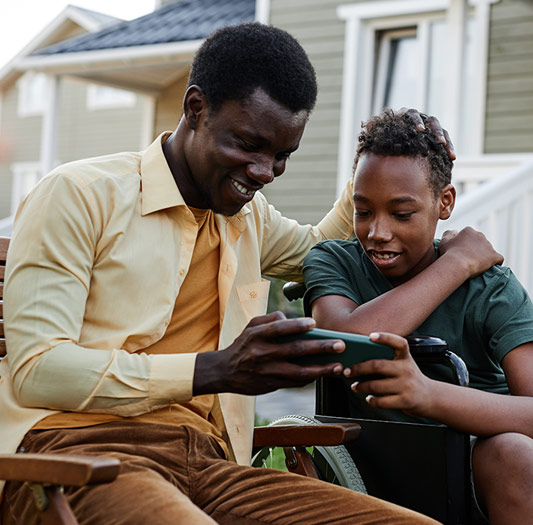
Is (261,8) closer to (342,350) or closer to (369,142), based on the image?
(369,142)

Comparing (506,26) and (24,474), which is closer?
(24,474)

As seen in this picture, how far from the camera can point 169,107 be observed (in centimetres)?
1416

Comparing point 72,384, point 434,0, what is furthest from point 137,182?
point 434,0

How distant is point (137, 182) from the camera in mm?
2408

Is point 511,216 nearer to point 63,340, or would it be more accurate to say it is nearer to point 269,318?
point 269,318

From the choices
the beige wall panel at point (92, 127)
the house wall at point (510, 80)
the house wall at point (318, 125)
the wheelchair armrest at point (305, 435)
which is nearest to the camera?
the wheelchair armrest at point (305, 435)

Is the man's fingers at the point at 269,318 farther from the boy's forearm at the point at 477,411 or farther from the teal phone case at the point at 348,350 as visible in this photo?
the boy's forearm at the point at 477,411

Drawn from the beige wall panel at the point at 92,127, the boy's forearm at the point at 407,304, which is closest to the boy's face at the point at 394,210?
the boy's forearm at the point at 407,304

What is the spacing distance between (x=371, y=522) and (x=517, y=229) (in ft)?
12.8

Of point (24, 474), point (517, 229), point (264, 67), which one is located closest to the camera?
point (24, 474)

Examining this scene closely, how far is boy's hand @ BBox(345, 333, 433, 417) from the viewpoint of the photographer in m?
2.13

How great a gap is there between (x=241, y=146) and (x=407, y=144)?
594 mm

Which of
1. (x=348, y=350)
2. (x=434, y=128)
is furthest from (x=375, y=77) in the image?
(x=348, y=350)

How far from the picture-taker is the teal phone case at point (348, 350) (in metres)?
2.01
